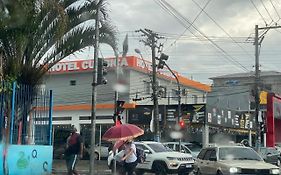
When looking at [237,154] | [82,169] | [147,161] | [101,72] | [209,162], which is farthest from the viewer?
[82,169]

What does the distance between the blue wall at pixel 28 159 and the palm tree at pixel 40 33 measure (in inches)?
75.1

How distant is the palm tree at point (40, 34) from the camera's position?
38.9ft

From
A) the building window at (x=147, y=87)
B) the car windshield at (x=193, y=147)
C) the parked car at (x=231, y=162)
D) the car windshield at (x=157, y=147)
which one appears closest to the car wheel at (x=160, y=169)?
the car windshield at (x=157, y=147)

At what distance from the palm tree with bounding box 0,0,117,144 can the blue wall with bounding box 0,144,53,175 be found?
984 millimetres

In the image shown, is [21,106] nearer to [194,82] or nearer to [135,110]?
[135,110]

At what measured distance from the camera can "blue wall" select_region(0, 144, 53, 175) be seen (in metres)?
13.5

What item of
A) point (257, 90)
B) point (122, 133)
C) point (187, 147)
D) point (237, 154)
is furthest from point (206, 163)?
point (257, 90)

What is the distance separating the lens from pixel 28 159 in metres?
14.2

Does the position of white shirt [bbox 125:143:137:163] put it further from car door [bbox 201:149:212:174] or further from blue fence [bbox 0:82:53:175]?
car door [bbox 201:149:212:174]

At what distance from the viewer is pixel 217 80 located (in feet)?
327

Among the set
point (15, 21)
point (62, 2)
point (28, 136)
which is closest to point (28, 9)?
point (15, 21)

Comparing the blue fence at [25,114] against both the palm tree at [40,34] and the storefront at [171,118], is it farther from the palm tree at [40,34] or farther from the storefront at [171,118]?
the storefront at [171,118]

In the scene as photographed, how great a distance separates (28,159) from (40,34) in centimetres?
360

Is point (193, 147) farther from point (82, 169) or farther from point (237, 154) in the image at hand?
point (237, 154)
